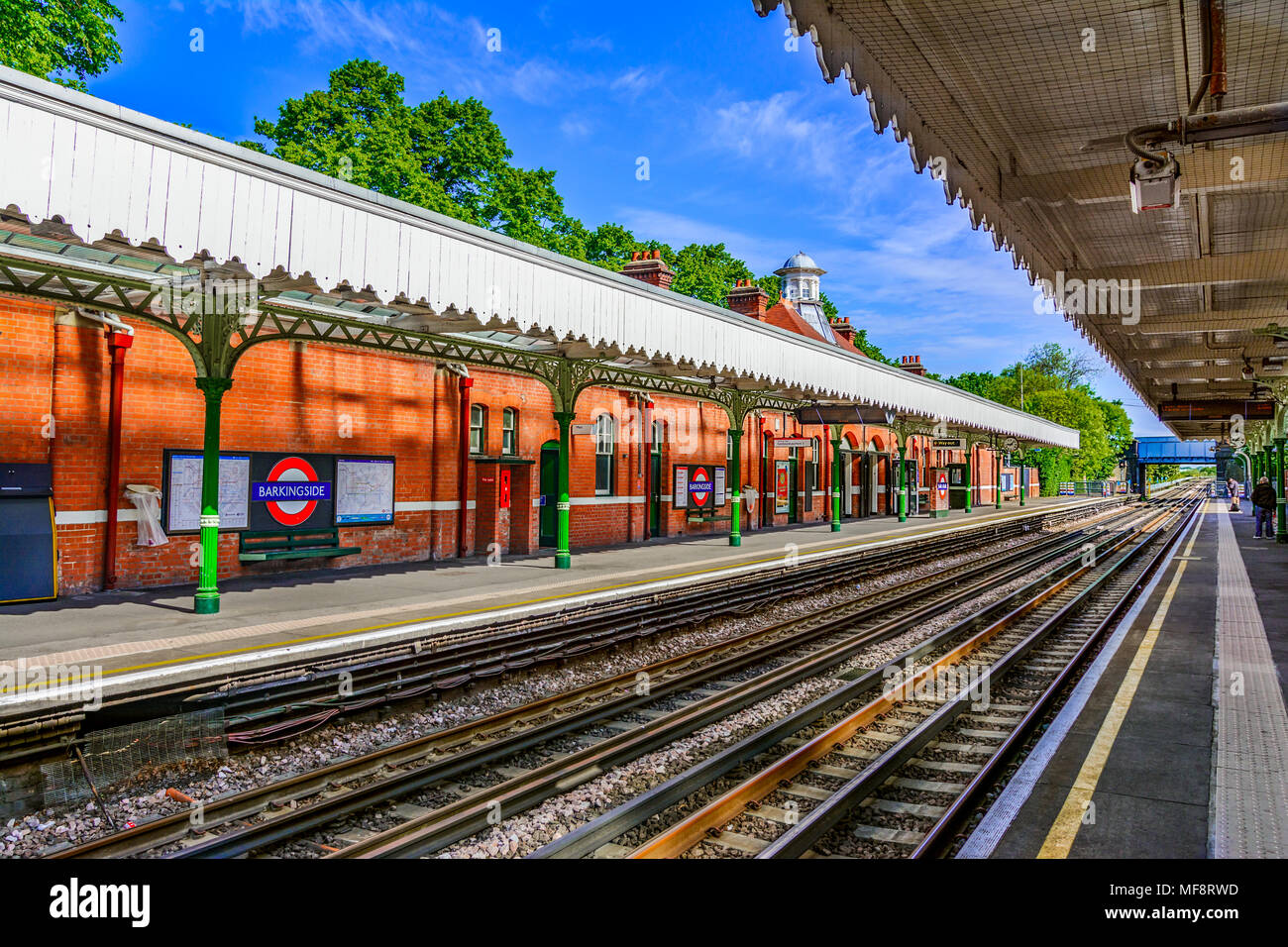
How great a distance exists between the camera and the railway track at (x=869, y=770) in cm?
450

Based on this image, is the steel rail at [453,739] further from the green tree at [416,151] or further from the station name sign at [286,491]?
the green tree at [416,151]

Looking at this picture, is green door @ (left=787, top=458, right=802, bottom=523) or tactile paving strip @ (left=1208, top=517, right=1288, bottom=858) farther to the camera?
green door @ (left=787, top=458, right=802, bottom=523)

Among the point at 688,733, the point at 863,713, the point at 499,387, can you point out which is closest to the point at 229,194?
the point at 688,733

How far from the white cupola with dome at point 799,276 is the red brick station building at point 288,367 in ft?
92.7

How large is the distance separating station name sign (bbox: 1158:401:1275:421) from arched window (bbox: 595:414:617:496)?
1598 cm

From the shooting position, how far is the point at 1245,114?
15.2ft

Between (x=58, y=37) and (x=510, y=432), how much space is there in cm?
2028

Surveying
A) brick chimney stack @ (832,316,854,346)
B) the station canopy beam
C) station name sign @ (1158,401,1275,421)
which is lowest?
station name sign @ (1158,401,1275,421)

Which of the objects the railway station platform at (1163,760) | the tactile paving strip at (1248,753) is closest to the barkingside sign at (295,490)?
the railway station platform at (1163,760)

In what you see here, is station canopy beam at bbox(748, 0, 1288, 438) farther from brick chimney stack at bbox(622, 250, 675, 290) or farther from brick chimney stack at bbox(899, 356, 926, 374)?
brick chimney stack at bbox(899, 356, 926, 374)

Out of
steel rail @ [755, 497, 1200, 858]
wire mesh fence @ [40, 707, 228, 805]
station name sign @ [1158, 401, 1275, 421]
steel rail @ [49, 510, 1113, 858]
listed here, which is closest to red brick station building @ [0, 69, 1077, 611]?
wire mesh fence @ [40, 707, 228, 805]

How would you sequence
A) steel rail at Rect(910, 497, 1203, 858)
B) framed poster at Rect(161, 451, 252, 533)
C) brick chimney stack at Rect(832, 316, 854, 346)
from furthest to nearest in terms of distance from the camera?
brick chimney stack at Rect(832, 316, 854, 346) < framed poster at Rect(161, 451, 252, 533) < steel rail at Rect(910, 497, 1203, 858)

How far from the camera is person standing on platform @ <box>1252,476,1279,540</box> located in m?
25.2

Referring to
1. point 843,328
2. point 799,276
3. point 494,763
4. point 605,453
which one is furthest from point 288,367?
point 799,276
